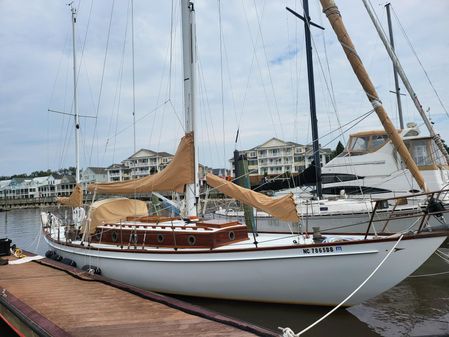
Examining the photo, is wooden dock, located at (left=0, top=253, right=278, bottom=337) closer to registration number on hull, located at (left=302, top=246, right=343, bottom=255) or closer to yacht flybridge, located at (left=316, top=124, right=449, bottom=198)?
registration number on hull, located at (left=302, top=246, right=343, bottom=255)

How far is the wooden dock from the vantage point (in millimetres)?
5359

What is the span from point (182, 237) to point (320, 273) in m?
3.28

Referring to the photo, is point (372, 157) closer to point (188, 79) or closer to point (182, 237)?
point (188, 79)

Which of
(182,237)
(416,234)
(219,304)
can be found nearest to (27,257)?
(182,237)

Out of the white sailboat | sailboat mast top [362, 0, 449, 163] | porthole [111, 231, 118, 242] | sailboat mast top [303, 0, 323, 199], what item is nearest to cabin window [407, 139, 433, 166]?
sailboat mast top [303, 0, 323, 199]

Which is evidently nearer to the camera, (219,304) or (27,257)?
(219,304)

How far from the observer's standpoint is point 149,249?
937 cm

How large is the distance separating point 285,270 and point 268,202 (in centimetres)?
164

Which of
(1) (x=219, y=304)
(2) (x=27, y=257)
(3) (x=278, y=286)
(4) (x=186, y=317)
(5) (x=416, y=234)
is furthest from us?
(2) (x=27, y=257)

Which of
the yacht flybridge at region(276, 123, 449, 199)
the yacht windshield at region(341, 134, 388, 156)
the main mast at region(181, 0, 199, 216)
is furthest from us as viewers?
the yacht windshield at region(341, 134, 388, 156)

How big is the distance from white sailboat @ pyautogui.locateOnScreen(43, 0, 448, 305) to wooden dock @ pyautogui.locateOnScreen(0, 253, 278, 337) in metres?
1.31

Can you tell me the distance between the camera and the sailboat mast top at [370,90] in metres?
8.57

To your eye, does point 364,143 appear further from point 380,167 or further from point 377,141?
point 380,167

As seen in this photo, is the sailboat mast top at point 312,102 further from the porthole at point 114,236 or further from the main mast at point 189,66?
the porthole at point 114,236
